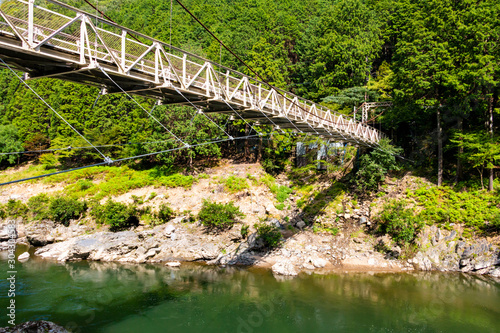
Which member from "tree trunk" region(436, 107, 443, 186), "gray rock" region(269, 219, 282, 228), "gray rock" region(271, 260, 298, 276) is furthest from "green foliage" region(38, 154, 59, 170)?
"tree trunk" region(436, 107, 443, 186)

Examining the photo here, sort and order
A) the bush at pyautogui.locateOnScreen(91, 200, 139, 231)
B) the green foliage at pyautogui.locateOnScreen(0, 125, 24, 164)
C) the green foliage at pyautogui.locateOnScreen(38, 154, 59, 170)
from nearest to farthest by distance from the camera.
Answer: the bush at pyautogui.locateOnScreen(91, 200, 139, 231)
the green foliage at pyautogui.locateOnScreen(38, 154, 59, 170)
the green foliage at pyautogui.locateOnScreen(0, 125, 24, 164)

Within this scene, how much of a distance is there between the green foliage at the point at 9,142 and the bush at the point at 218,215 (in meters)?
20.4

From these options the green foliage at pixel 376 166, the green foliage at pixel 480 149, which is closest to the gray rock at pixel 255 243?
the green foliage at pixel 376 166

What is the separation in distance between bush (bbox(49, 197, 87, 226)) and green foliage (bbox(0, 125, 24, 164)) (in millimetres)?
12357

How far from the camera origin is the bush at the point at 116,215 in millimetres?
18156

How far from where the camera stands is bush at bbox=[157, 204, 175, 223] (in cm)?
1859

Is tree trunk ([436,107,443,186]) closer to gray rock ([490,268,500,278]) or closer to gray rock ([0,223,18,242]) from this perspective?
gray rock ([490,268,500,278])

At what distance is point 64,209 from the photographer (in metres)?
19.3

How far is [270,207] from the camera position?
18875 mm

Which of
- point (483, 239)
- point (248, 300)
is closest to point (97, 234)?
point (248, 300)

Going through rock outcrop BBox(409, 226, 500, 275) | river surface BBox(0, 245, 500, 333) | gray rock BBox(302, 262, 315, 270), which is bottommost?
river surface BBox(0, 245, 500, 333)

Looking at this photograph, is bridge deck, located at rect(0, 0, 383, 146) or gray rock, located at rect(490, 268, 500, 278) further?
gray rock, located at rect(490, 268, 500, 278)

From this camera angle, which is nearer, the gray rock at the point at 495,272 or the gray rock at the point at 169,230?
the gray rock at the point at 495,272

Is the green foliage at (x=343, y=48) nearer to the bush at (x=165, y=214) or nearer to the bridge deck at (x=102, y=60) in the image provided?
the bush at (x=165, y=214)
